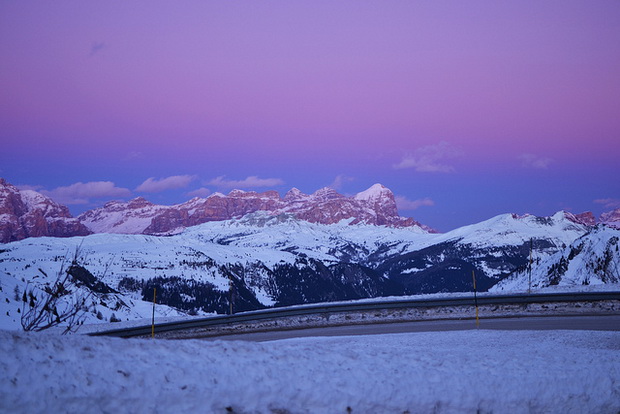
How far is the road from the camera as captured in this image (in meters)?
23.3

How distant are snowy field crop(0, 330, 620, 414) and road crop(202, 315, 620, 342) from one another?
1315 cm

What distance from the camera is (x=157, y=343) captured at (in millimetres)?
8383

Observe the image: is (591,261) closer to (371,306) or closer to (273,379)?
(371,306)

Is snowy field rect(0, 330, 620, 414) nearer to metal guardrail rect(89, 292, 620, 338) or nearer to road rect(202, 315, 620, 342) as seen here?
road rect(202, 315, 620, 342)

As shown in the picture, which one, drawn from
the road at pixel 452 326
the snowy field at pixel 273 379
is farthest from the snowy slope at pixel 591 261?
the snowy field at pixel 273 379

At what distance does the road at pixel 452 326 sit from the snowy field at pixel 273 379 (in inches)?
518

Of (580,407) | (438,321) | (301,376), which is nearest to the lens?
(301,376)

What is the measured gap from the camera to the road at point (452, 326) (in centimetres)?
2328

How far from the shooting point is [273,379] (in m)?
8.02

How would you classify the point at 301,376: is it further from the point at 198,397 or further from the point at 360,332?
the point at 360,332

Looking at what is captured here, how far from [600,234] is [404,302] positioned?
53.7 metres

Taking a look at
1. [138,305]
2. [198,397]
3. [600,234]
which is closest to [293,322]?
[198,397]

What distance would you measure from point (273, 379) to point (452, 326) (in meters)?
18.2

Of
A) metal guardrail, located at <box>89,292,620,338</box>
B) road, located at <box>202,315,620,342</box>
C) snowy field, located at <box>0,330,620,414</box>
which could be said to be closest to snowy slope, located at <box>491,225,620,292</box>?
metal guardrail, located at <box>89,292,620,338</box>
